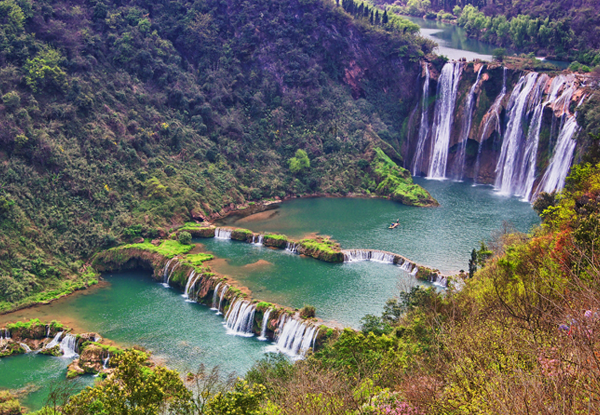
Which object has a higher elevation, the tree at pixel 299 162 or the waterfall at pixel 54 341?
the tree at pixel 299 162

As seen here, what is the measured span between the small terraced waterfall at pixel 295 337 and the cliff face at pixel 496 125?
123 ft

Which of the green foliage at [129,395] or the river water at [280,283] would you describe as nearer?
the green foliage at [129,395]

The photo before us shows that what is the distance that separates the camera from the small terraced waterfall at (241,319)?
139ft

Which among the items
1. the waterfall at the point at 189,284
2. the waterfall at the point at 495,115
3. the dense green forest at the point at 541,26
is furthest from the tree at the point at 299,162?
the dense green forest at the point at 541,26

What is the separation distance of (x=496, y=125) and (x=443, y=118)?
879 cm

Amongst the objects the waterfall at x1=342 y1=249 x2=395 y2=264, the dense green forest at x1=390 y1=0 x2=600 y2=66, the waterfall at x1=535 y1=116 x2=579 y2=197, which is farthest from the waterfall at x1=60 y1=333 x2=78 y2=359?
the dense green forest at x1=390 y1=0 x2=600 y2=66

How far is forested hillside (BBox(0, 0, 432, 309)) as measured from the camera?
5384 centimetres

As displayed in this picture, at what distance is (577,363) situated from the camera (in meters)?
12.5

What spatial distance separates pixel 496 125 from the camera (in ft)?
246

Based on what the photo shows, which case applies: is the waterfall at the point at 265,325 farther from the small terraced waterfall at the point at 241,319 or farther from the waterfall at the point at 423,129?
the waterfall at the point at 423,129

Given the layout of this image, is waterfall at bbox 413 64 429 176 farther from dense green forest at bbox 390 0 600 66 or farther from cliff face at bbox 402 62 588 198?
dense green forest at bbox 390 0 600 66

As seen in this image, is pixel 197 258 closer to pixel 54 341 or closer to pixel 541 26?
pixel 54 341

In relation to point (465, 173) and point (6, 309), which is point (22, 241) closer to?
point (6, 309)

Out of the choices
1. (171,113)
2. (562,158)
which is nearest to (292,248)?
(171,113)
